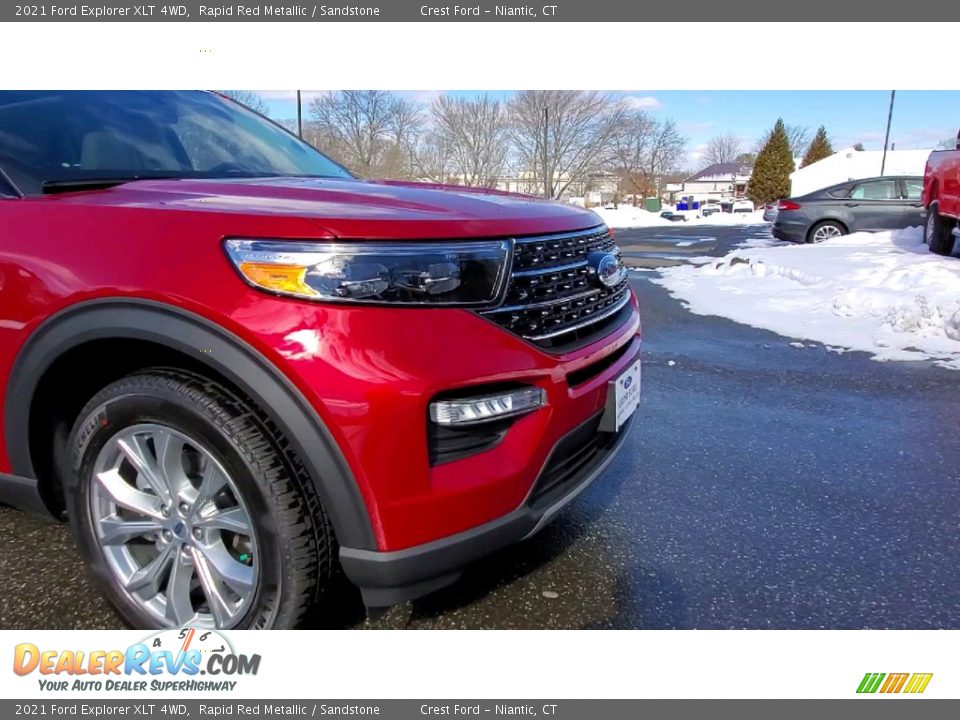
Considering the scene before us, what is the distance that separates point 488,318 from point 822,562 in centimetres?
162

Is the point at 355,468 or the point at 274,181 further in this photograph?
the point at 274,181

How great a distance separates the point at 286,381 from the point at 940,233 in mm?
11067

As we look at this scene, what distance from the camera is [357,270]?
1490 mm

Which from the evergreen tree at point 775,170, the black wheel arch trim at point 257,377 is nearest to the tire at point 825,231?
the black wheel arch trim at point 257,377

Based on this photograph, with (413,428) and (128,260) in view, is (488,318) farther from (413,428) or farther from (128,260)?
(128,260)

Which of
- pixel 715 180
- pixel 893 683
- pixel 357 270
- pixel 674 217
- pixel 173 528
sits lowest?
pixel 893 683

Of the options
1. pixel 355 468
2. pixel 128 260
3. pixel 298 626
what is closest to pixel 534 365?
pixel 355 468

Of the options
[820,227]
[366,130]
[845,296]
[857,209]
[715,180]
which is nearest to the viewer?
[845,296]

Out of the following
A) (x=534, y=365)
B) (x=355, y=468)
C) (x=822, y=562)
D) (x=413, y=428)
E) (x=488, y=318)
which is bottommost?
(x=822, y=562)

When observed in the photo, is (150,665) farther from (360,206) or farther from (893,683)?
(893,683)

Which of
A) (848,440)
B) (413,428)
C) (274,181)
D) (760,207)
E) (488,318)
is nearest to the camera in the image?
(413,428)

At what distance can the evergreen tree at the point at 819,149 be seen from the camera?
60375 millimetres

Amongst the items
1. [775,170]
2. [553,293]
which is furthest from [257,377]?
[775,170]

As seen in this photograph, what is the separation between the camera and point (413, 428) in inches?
57.8
